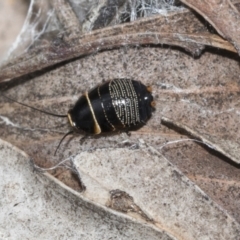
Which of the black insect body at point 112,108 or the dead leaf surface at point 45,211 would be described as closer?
the dead leaf surface at point 45,211

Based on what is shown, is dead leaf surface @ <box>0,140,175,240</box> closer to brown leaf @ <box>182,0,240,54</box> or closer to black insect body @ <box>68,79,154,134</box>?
black insect body @ <box>68,79,154,134</box>

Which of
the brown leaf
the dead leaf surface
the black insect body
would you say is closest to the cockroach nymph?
the black insect body

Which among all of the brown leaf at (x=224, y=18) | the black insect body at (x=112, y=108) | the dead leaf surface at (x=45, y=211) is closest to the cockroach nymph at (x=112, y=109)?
the black insect body at (x=112, y=108)

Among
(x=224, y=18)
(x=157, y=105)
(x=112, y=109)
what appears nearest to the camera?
(x=224, y=18)

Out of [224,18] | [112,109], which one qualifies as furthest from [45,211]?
[224,18]

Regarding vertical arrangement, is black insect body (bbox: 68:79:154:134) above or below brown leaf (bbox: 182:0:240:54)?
below

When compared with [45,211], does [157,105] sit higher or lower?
higher

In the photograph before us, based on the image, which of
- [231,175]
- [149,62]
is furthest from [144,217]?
[149,62]

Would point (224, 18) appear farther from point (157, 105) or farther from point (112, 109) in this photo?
point (112, 109)

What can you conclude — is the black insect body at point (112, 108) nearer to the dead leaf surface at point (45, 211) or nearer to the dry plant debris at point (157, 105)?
the dry plant debris at point (157, 105)
